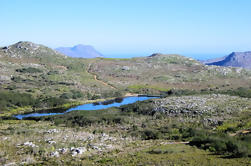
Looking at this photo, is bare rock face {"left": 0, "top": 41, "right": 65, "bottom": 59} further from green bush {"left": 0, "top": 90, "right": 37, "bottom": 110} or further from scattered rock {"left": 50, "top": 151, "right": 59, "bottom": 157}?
scattered rock {"left": 50, "top": 151, "right": 59, "bottom": 157}

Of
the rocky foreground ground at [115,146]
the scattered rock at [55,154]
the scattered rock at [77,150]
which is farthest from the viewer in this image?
the scattered rock at [77,150]

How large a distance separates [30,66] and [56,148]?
4967 inches

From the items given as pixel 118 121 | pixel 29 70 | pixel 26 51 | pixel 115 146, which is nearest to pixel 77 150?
pixel 115 146

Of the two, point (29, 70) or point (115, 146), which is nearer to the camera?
point (115, 146)

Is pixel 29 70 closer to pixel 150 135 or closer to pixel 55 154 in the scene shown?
pixel 150 135

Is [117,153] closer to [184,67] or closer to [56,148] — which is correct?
[56,148]

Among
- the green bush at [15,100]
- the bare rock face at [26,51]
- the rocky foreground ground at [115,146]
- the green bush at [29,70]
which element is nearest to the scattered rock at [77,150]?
the rocky foreground ground at [115,146]

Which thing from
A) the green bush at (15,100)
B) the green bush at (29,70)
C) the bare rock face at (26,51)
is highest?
the bare rock face at (26,51)

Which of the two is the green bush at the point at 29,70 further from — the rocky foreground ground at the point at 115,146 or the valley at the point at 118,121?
the rocky foreground ground at the point at 115,146

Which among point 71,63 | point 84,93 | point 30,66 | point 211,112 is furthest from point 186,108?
point 71,63

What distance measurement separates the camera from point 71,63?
173 m

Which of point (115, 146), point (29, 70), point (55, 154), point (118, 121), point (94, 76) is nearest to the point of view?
point (55, 154)

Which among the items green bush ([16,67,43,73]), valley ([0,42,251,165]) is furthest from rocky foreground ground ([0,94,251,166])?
green bush ([16,67,43,73])

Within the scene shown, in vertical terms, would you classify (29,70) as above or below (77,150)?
above
